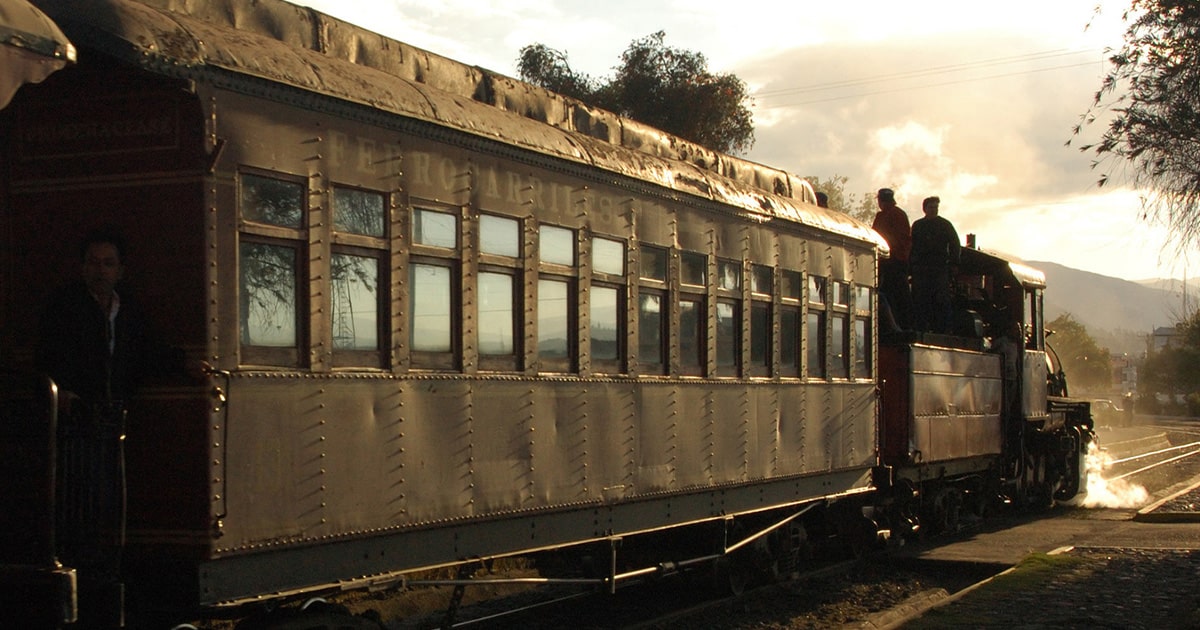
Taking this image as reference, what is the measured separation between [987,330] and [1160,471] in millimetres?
12297

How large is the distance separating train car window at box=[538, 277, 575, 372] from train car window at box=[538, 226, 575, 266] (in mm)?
111

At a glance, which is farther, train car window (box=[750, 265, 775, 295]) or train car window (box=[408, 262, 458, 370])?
train car window (box=[750, 265, 775, 295])

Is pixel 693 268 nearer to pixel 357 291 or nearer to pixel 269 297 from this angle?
pixel 357 291

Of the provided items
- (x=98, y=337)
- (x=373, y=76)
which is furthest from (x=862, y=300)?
(x=98, y=337)

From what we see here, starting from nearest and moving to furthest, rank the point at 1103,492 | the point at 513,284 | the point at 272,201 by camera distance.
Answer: the point at 272,201 < the point at 513,284 < the point at 1103,492

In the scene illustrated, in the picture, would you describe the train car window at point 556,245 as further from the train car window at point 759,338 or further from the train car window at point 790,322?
the train car window at point 790,322

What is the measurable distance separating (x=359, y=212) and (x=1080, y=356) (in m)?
105

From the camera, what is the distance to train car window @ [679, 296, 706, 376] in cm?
928

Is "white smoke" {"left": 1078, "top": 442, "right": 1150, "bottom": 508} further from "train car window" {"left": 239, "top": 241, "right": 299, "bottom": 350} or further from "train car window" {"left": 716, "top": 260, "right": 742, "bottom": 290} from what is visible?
"train car window" {"left": 239, "top": 241, "right": 299, "bottom": 350}

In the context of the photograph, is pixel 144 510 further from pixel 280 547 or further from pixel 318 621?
pixel 318 621

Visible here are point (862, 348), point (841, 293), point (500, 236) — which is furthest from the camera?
point (862, 348)

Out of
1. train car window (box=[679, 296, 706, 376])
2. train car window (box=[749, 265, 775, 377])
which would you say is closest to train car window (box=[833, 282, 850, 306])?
train car window (box=[749, 265, 775, 377])

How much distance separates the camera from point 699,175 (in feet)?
32.3

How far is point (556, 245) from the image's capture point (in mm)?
→ 7895
